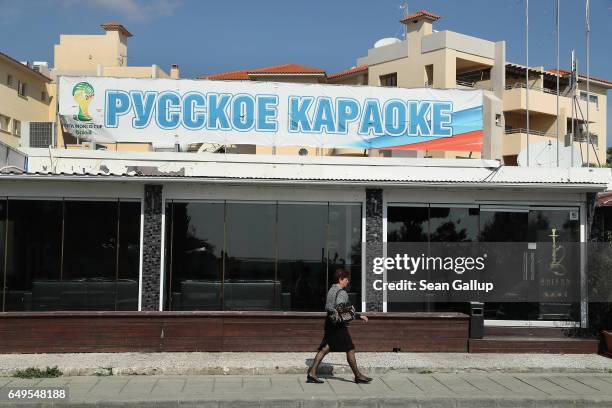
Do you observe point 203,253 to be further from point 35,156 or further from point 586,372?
point 586,372

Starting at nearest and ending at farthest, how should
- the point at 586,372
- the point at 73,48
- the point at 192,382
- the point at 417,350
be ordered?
1. the point at 192,382
2. the point at 586,372
3. the point at 417,350
4. the point at 73,48

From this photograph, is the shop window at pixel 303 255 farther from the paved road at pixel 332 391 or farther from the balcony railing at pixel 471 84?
the balcony railing at pixel 471 84

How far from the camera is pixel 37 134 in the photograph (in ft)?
64.3

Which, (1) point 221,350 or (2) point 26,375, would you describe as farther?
(1) point 221,350

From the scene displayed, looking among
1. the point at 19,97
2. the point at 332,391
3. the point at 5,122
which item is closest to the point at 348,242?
the point at 332,391

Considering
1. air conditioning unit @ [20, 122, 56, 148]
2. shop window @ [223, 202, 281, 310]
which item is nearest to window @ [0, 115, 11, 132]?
air conditioning unit @ [20, 122, 56, 148]

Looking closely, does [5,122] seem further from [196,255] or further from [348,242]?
[348,242]

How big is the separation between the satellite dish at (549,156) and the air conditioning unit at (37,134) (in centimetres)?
1285

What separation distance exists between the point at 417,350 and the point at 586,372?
2.92 m

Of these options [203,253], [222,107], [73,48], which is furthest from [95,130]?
[73,48]

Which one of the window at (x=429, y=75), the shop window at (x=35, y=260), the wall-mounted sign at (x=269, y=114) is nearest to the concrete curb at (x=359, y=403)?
the shop window at (x=35, y=260)

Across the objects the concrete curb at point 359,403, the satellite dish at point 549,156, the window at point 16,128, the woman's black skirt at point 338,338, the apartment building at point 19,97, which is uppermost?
the apartment building at point 19,97

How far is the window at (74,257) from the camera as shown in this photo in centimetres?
1438

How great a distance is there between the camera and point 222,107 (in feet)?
56.0
